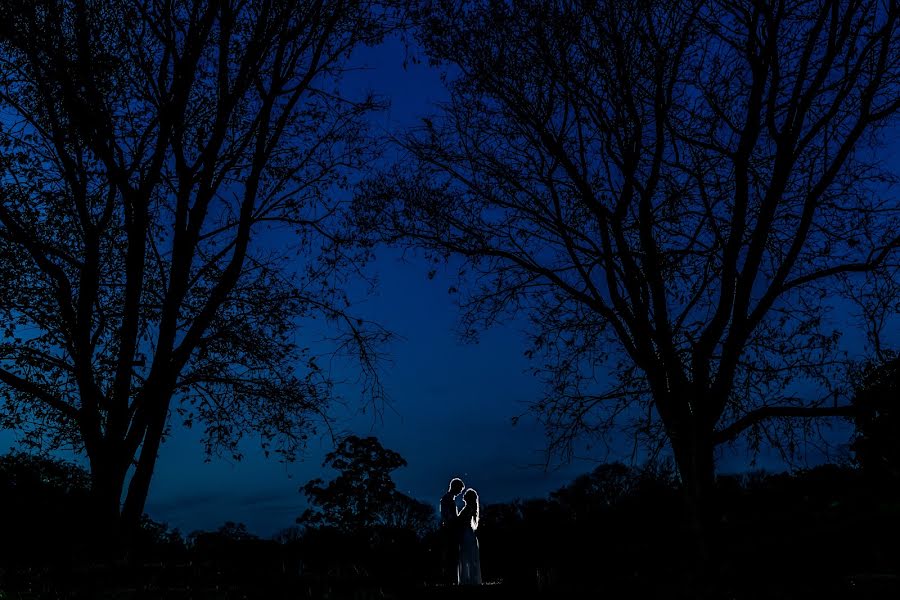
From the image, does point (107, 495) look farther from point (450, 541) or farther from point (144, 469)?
point (450, 541)

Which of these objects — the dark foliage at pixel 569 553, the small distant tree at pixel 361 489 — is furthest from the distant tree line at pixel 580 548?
the small distant tree at pixel 361 489

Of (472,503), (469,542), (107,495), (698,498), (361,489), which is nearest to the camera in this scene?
(698,498)

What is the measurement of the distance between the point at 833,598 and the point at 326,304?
1092 cm

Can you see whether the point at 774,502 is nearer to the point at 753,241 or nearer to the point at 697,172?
the point at 753,241

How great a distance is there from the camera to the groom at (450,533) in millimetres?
16312

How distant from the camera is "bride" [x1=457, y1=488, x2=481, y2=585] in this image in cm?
1630

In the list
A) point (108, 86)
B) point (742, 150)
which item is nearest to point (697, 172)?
point (742, 150)

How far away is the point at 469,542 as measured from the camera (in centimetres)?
1702

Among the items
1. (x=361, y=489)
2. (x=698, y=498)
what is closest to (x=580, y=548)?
(x=698, y=498)

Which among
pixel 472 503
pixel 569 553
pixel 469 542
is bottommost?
pixel 569 553

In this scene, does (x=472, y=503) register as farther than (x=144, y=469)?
Yes

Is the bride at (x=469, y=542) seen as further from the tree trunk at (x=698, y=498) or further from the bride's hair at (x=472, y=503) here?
the tree trunk at (x=698, y=498)

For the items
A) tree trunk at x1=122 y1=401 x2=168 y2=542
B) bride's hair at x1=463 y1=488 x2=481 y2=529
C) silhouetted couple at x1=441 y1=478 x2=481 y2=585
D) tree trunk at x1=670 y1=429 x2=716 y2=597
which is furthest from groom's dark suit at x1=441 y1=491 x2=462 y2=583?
tree trunk at x1=122 y1=401 x2=168 y2=542

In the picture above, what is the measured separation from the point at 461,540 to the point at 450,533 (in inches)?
12.5
